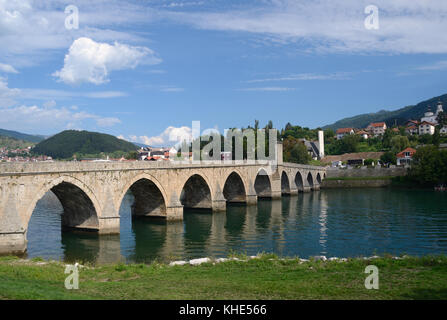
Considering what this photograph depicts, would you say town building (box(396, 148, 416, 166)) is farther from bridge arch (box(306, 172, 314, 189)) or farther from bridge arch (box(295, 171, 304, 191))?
bridge arch (box(295, 171, 304, 191))

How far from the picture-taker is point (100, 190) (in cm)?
2981

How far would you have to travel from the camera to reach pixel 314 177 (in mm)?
82438

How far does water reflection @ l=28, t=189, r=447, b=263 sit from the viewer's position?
2558 centimetres

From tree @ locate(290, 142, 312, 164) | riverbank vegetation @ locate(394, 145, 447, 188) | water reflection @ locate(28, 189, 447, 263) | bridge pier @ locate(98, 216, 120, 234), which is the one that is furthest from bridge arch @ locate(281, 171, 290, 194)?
bridge pier @ locate(98, 216, 120, 234)

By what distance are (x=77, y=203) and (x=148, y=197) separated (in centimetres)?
906

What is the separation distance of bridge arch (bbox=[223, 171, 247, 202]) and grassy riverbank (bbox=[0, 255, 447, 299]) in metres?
37.4

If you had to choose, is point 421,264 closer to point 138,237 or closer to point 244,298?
point 244,298

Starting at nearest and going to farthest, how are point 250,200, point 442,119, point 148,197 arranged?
point 148,197 → point 250,200 → point 442,119

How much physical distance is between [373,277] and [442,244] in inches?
703

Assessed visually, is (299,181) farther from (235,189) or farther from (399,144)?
(399,144)

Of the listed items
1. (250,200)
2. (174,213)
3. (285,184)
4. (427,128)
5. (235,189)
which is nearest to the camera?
(174,213)

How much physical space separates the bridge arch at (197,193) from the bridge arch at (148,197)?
7.57 metres

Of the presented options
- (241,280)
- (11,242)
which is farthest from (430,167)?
(241,280)

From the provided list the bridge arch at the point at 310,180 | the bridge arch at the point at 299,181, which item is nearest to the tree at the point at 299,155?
the bridge arch at the point at 310,180
